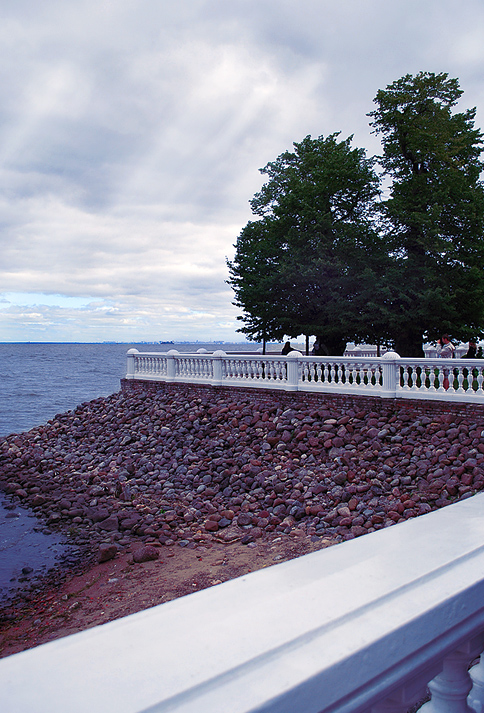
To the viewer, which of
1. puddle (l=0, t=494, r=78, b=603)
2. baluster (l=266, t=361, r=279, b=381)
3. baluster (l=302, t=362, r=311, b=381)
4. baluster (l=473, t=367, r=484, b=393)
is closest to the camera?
puddle (l=0, t=494, r=78, b=603)

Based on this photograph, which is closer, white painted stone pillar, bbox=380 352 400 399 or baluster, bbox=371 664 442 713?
baluster, bbox=371 664 442 713

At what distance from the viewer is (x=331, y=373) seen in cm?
1500

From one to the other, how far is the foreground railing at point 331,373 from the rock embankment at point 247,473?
540 millimetres

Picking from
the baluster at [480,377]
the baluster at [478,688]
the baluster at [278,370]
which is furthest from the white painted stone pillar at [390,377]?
the baluster at [478,688]

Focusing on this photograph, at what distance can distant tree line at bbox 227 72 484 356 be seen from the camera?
64.4 ft

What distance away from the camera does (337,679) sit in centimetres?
97

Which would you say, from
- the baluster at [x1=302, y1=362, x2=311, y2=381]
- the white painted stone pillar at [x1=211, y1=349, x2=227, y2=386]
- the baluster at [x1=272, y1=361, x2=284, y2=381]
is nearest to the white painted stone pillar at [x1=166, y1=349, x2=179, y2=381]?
the white painted stone pillar at [x1=211, y1=349, x2=227, y2=386]

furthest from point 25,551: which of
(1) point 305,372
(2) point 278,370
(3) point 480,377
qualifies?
(3) point 480,377

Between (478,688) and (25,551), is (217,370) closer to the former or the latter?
(25,551)

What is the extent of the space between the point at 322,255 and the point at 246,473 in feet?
37.3

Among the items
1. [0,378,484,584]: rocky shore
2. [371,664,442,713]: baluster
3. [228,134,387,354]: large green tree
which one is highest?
[228,134,387,354]: large green tree

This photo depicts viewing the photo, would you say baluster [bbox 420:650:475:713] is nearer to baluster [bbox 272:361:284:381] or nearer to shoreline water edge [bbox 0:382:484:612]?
shoreline water edge [bbox 0:382:484:612]

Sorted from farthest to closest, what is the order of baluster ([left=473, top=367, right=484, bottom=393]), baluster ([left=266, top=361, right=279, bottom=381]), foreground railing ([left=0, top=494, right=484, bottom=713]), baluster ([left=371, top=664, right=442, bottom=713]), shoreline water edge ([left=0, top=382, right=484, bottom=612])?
baluster ([left=266, top=361, right=279, bottom=381]), baluster ([left=473, top=367, right=484, bottom=393]), shoreline water edge ([left=0, top=382, right=484, bottom=612]), baluster ([left=371, top=664, right=442, bottom=713]), foreground railing ([left=0, top=494, right=484, bottom=713])

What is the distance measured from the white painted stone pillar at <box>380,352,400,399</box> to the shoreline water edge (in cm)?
35
